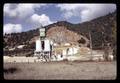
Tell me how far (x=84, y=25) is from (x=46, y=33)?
1.28ft

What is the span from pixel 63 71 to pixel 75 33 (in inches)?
15.9

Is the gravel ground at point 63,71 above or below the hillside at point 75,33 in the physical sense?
below

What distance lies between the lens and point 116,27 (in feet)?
6.14

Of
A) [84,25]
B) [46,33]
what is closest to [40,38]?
[46,33]

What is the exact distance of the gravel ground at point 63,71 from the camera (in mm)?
1888

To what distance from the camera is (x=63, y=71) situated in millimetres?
1918

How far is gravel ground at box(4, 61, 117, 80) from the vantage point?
189 cm

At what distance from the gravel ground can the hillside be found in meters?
0.20

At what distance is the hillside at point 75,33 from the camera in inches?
75.5

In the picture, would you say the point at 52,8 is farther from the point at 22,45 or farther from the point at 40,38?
the point at 22,45

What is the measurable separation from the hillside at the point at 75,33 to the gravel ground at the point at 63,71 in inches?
8.0

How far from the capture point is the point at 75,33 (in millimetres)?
1973

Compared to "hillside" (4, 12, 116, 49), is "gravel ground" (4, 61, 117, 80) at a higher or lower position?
lower

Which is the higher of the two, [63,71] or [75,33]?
[75,33]
